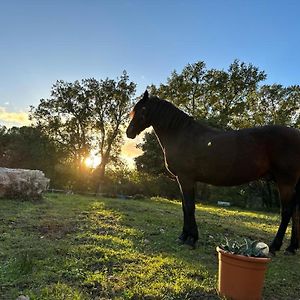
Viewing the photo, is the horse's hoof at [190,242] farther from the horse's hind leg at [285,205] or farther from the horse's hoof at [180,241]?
the horse's hind leg at [285,205]

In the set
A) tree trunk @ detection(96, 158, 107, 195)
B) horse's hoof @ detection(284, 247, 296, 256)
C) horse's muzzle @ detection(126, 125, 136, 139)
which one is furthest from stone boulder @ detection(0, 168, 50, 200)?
tree trunk @ detection(96, 158, 107, 195)

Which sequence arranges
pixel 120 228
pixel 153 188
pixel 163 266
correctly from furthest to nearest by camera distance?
pixel 153 188, pixel 120 228, pixel 163 266

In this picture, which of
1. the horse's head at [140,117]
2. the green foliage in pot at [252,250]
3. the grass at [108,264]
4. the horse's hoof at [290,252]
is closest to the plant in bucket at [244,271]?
the green foliage in pot at [252,250]

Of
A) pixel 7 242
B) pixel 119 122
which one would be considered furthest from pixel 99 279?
pixel 119 122

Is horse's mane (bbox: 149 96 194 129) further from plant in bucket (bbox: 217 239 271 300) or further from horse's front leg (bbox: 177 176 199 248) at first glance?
plant in bucket (bbox: 217 239 271 300)

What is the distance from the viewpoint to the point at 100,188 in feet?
101

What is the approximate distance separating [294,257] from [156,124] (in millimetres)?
3438

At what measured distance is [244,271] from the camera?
3.50 m

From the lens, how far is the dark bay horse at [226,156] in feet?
19.0

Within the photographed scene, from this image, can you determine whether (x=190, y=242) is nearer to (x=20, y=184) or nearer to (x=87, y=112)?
(x=20, y=184)

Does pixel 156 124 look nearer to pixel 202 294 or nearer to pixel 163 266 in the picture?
pixel 163 266

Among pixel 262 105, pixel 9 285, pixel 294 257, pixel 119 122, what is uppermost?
pixel 262 105

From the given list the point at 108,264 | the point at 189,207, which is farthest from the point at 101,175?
the point at 108,264

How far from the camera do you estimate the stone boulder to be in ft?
37.0
